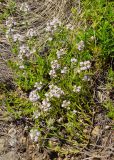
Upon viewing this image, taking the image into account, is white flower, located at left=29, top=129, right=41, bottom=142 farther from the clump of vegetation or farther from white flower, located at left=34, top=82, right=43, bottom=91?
white flower, located at left=34, top=82, right=43, bottom=91

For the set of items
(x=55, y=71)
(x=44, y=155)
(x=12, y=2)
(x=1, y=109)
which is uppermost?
(x=12, y=2)

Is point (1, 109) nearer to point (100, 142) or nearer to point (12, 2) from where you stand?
point (100, 142)

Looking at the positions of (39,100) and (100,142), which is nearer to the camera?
(100,142)

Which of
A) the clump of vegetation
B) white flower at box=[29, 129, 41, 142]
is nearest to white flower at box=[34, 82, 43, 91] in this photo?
the clump of vegetation

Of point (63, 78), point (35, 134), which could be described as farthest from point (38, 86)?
point (35, 134)

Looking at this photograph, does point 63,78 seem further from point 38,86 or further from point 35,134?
point 35,134

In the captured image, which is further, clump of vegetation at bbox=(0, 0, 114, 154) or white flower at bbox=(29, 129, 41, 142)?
clump of vegetation at bbox=(0, 0, 114, 154)

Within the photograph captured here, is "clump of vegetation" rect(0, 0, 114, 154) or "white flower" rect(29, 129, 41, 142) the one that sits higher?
"clump of vegetation" rect(0, 0, 114, 154)

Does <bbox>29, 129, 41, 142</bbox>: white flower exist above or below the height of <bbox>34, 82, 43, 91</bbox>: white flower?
below

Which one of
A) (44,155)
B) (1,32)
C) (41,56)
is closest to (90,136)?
(44,155)
